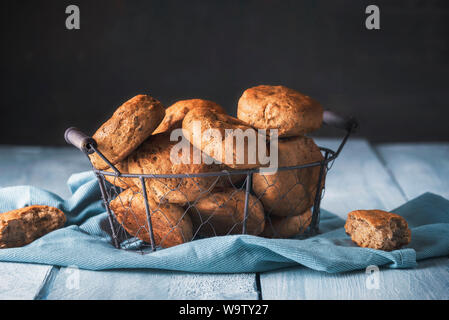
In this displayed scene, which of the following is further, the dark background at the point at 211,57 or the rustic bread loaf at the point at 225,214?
the dark background at the point at 211,57

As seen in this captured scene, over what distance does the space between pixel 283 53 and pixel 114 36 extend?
0.91m

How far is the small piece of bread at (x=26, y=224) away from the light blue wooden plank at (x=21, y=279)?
8 centimetres

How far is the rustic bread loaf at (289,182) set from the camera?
116 centimetres

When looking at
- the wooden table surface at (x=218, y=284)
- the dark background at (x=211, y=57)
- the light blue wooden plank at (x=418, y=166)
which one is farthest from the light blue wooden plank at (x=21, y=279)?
the dark background at (x=211, y=57)

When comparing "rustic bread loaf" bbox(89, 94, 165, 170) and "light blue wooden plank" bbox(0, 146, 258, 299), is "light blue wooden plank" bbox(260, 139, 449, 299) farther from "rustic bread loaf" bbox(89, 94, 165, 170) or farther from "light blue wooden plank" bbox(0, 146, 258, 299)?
"rustic bread loaf" bbox(89, 94, 165, 170)

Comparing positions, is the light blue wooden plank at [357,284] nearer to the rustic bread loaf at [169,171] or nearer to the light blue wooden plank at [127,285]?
the light blue wooden plank at [127,285]

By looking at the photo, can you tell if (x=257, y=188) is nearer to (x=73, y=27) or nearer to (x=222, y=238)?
(x=222, y=238)

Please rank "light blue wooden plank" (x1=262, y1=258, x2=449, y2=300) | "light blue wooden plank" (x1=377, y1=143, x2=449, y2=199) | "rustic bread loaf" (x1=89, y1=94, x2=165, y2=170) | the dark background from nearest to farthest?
"light blue wooden plank" (x1=262, y1=258, x2=449, y2=300)
"rustic bread loaf" (x1=89, y1=94, x2=165, y2=170)
"light blue wooden plank" (x1=377, y1=143, x2=449, y2=199)
the dark background

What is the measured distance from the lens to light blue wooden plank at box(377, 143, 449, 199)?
1.84 m

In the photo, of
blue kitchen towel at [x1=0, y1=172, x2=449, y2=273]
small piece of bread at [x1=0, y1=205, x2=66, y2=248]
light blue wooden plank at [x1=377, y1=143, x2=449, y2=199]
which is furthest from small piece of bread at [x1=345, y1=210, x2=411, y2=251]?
small piece of bread at [x1=0, y1=205, x2=66, y2=248]

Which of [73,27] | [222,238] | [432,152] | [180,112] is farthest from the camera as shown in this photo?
[73,27]

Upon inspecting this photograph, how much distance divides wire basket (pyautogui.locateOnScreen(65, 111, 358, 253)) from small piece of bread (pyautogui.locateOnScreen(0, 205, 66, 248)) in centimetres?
17

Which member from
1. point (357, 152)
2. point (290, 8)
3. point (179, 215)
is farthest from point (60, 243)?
point (290, 8)

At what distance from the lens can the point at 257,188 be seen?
1.17 meters
